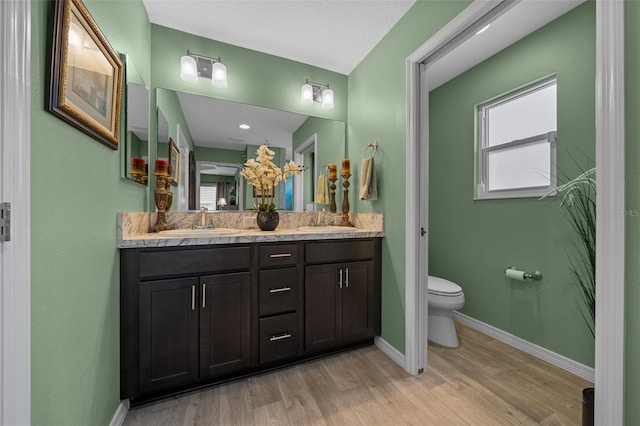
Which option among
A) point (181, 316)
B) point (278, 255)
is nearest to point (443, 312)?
point (278, 255)

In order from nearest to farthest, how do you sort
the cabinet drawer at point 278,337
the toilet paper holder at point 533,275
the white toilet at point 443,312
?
1. the cabinet drawer at point 278,337
2. the toilet paper holder at point 533,275
3. the white toilet at point 443,312

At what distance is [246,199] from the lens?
225cm

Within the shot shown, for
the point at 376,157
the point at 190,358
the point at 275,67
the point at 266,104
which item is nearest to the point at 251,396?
the point at 190,358

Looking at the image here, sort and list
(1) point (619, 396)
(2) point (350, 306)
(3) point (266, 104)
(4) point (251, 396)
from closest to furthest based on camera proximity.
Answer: (1) point (619, 396), (4) point (251, 396), (2) point (350, 306), (3) point (266, 104)

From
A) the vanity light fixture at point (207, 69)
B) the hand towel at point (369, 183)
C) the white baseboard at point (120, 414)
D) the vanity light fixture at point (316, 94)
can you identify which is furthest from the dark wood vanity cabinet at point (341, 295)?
the vanity light fixture at point (207, 69)

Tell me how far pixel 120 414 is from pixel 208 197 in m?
1.43

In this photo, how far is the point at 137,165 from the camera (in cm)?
160

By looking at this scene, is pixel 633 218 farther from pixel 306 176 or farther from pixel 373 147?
pixel 306 176

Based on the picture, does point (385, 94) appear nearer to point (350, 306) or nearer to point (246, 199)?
point (246, 199)

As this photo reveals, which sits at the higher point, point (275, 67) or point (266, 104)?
point (275, 67)

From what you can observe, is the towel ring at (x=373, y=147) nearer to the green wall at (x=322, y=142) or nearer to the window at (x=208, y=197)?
the green wall at (x=322, y=142)

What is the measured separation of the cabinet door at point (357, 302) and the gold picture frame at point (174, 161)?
4.75 ft

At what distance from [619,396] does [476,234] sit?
1.76 metres

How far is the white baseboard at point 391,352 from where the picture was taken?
5.99 feet
